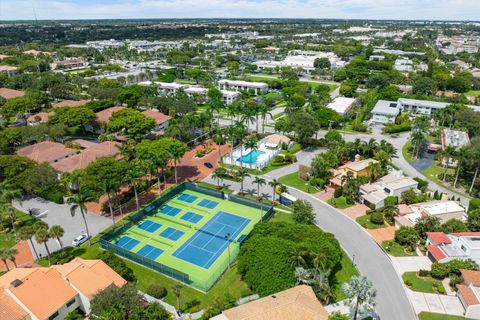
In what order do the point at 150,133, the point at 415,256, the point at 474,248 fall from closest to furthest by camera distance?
the point at 474,248 < the point at 415,256 < the point at 150,133

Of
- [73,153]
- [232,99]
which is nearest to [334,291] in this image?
[73,153]

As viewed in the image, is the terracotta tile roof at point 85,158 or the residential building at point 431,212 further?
the terracotta tile roof at point 85,158

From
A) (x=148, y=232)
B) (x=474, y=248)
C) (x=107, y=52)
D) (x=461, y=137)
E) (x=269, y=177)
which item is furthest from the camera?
(x=107, y=52)

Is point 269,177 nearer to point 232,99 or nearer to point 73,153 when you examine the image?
point 73,153

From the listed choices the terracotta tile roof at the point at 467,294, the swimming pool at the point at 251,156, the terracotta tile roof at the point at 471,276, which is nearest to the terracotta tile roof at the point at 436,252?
the terracotta tile roof at the point at 471,276

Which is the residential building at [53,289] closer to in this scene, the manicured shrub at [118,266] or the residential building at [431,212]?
the manicured shrub at [118,266]

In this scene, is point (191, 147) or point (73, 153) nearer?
point (73, 153)
